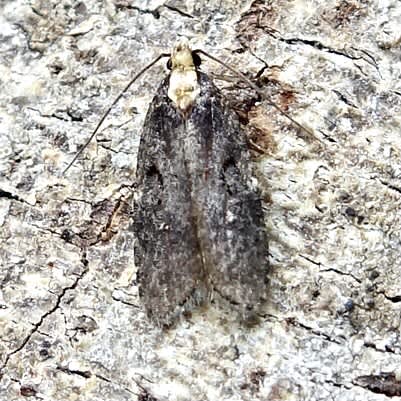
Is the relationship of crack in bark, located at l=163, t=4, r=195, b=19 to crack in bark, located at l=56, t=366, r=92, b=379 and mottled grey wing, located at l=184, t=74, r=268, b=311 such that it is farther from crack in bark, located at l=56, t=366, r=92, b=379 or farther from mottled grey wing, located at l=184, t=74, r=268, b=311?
crack in bark, located at l=56, t=366, r=92, b=379

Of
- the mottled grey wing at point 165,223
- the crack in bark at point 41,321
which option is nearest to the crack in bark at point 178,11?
the mottled grey wing at point 165,223

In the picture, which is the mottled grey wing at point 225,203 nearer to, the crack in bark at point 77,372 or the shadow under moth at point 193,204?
the shadow under moth at point 193,204

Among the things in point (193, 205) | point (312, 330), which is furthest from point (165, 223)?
point (312, 330)

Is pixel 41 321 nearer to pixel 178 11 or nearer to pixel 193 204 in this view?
pixel 193 204

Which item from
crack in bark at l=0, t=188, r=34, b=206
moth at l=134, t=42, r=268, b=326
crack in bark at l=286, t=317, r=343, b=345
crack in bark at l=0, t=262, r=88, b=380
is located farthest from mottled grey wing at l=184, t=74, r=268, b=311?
crack in bark at l=0, t=188, r=34, b=206

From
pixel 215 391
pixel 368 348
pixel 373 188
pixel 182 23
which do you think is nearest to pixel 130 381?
pixel 215 391
